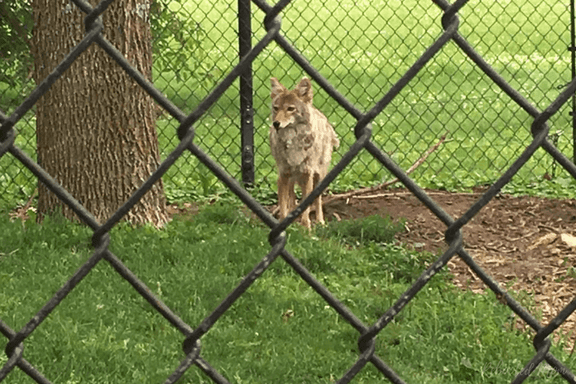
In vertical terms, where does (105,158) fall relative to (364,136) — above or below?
below

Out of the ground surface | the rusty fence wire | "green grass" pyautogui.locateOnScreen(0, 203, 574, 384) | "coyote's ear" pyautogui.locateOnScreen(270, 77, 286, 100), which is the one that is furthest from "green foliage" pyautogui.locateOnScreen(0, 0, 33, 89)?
the rusty fence wire

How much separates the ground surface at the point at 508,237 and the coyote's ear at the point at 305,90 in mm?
927

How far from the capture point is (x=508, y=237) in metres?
6.29

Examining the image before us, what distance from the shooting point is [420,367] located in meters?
4.01

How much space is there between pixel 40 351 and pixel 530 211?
13.7ft

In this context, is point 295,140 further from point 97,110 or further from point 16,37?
point 16,37

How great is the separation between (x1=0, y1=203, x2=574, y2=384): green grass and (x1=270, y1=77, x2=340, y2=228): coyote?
0.58 metres

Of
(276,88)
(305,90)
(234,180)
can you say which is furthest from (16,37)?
(234,180)

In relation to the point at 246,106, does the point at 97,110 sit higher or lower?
lower

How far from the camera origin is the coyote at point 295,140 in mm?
6391

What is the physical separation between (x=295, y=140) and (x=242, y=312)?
2.15 metres

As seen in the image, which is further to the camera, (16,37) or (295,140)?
(16,37)

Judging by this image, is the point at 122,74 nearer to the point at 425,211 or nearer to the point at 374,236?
the point at 374,236

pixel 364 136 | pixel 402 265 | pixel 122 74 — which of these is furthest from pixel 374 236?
pixel 364 136
